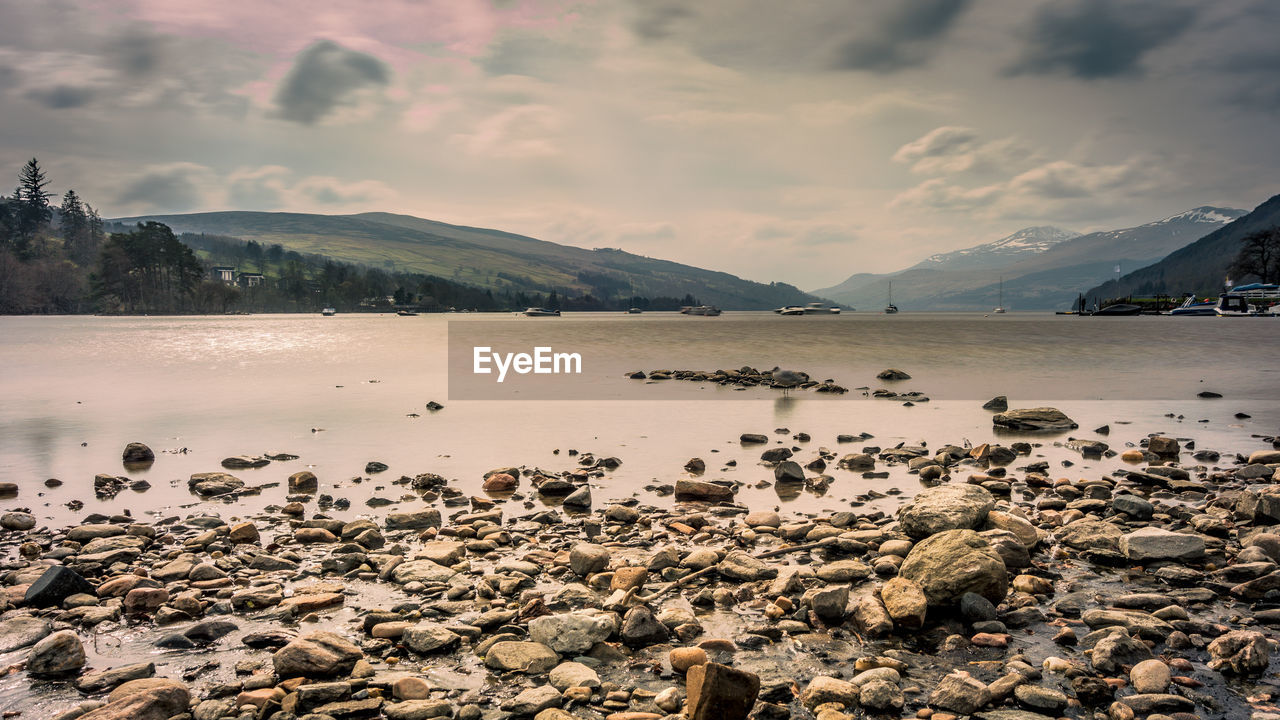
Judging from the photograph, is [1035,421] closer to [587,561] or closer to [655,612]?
[587,561]

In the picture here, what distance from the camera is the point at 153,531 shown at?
11.7 metres

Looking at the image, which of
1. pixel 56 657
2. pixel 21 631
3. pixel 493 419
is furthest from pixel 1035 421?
pixel 21 631

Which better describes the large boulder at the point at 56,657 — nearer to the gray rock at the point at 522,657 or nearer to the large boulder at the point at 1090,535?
the gray rock at the point at 522,657

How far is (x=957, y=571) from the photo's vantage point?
8.44 m

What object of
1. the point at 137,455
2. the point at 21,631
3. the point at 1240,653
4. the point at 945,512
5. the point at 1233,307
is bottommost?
the point at 137,455

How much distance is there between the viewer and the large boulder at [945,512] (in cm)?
1064

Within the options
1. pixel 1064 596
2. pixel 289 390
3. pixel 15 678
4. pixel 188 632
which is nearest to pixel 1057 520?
pixel 1064 596

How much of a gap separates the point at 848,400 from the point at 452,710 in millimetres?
29728

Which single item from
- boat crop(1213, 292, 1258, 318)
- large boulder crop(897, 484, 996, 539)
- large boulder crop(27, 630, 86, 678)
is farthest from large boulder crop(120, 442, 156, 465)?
boat crop(1213, 292, 1258, 318)

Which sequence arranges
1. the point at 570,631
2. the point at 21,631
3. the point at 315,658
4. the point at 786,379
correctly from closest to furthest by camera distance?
the point at 315,658 → the point at 570,631 → the point at 21,631 → the point at 786,379

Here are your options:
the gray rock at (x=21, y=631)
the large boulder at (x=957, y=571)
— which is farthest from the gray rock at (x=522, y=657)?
the gray rock at (x=21, y=631)

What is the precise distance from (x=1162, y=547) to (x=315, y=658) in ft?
37.7

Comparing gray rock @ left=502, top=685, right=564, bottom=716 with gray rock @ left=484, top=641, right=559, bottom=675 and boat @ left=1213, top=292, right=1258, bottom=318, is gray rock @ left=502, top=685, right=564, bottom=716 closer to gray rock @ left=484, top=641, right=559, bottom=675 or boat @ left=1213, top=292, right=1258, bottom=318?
gray rock @ left=484, top=641, right=559, bottom=675

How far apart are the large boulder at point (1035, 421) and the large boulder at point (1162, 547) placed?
14772 millimetres
